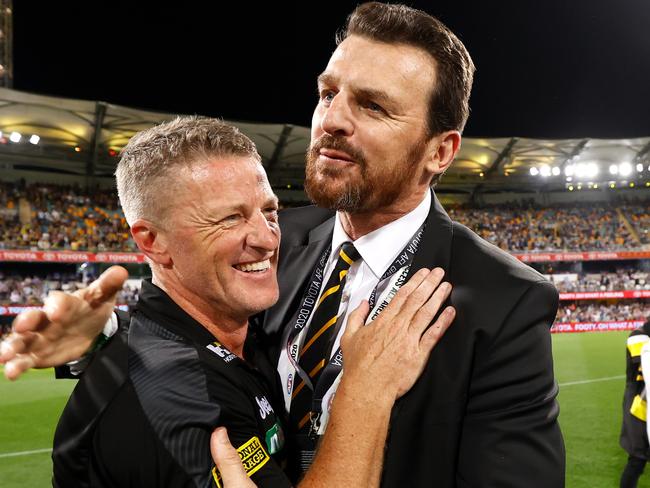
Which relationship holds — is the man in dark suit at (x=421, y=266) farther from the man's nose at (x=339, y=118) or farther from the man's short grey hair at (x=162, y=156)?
the man's short grey hair at (x=162, y=156)

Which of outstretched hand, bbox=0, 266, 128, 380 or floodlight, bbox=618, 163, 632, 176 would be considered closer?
outstretched hand, bbox=0, 266, 128, 380

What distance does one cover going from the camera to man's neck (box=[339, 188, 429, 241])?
2.31m

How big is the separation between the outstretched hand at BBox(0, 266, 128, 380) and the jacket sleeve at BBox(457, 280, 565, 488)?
1.21 m

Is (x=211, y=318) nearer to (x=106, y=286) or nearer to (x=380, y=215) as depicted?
(x=106, y=286)

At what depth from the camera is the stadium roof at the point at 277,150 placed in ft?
83.7

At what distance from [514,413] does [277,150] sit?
29.8 m

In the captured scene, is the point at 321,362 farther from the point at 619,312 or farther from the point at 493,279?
the point at 619,312

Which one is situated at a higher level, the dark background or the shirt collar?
the shirt collar

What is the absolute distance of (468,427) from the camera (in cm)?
185

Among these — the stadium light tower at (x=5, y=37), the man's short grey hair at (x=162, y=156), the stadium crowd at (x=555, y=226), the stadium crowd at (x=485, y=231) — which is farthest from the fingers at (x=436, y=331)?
the stadium crowd at (x=555, y=226)

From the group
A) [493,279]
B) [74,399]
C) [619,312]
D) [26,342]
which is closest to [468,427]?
[493,279]

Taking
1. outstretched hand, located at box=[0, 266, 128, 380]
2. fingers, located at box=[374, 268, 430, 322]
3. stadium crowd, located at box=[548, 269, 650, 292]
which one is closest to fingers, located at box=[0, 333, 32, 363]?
outstretched hand, located at box=[0, 266, 128, 380]

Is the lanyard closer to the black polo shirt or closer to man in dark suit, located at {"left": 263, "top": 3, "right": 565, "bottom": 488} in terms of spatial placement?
man in dark suit, located at {"left": 263, "top": 3, "right": 565, "bottom": 488}

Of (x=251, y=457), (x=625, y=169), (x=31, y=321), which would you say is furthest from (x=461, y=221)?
(x=31, y=321)
